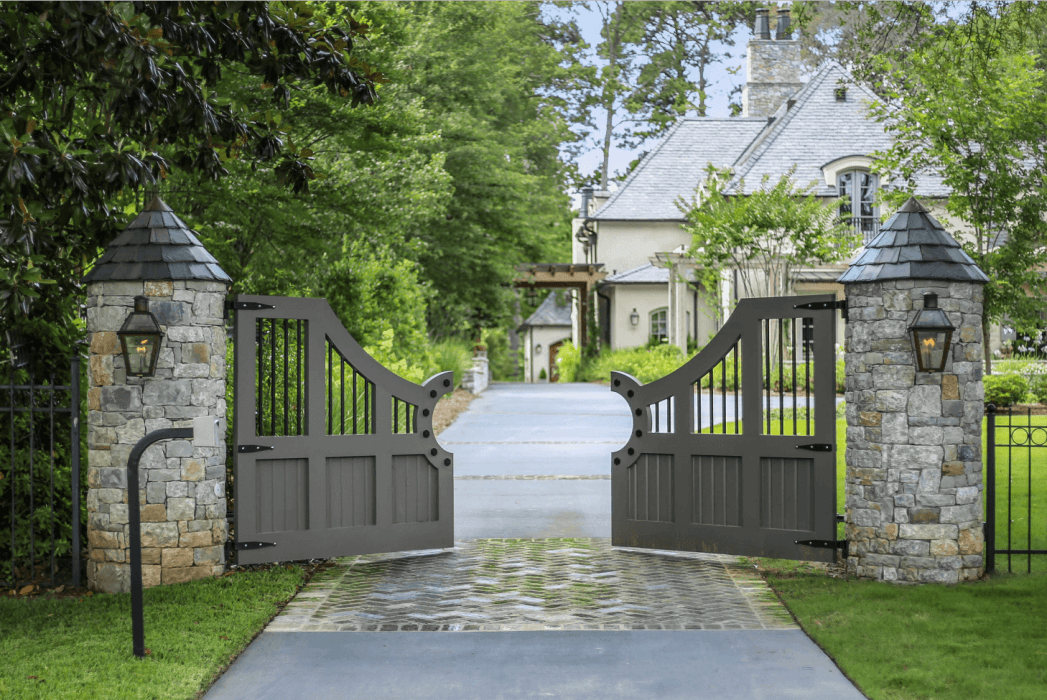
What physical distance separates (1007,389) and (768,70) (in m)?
19.4

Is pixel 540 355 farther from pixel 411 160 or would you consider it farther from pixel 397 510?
pixel 397 510

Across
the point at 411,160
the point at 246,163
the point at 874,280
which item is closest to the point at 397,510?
the point at 874,280

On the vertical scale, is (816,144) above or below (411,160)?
above

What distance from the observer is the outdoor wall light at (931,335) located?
645cm

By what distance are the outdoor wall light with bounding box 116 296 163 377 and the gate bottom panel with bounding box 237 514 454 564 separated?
153 cm

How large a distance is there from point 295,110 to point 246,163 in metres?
1.71

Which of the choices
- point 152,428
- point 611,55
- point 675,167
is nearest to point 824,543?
point 152,428

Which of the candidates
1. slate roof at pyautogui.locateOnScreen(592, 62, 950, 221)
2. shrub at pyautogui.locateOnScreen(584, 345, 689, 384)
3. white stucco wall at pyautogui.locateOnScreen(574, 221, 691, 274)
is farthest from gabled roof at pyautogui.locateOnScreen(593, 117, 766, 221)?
shrub at pyautogui.locateOnScreen(584, 345, 689, 384)

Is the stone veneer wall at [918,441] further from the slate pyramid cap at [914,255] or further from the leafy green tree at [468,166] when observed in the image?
the leafy green tree at [468,166]

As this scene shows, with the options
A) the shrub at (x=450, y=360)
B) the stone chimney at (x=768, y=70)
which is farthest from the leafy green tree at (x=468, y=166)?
the stone chimney at (x=768, y=70)

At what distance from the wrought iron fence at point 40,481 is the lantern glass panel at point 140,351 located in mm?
583

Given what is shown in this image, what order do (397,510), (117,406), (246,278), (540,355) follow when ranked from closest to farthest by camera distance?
(117,406) → (397,510) → (246,278) → (540,355)

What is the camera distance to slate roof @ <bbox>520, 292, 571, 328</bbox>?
47250 millimetres

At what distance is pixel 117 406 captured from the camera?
6652 millimetres
